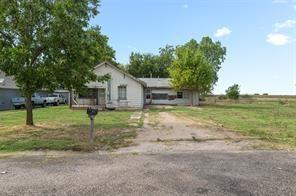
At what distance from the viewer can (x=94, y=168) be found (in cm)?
884

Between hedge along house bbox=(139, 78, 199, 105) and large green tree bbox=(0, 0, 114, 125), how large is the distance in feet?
117

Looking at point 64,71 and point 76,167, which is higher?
point 64,71

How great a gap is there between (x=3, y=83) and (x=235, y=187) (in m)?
40.2

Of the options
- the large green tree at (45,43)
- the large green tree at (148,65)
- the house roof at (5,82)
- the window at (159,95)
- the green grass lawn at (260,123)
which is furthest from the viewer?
the large green tree at (148,65)

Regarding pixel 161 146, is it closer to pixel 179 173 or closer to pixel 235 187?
pixel 179 173

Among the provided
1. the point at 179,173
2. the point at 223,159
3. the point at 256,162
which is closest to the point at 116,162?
the point at 179,173

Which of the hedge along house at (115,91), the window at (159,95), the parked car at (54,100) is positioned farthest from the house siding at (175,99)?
the hedge along house at (115,91)

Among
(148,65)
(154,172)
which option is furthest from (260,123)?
(148,65)

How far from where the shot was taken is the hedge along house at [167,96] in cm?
5425

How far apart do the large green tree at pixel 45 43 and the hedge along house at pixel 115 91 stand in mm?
22045

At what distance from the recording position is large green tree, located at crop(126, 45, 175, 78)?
79.5 meters

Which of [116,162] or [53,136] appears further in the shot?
[53,136]

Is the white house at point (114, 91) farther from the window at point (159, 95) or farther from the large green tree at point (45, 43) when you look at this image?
the large green tree at point (45, 43)

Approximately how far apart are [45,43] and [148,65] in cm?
6209
